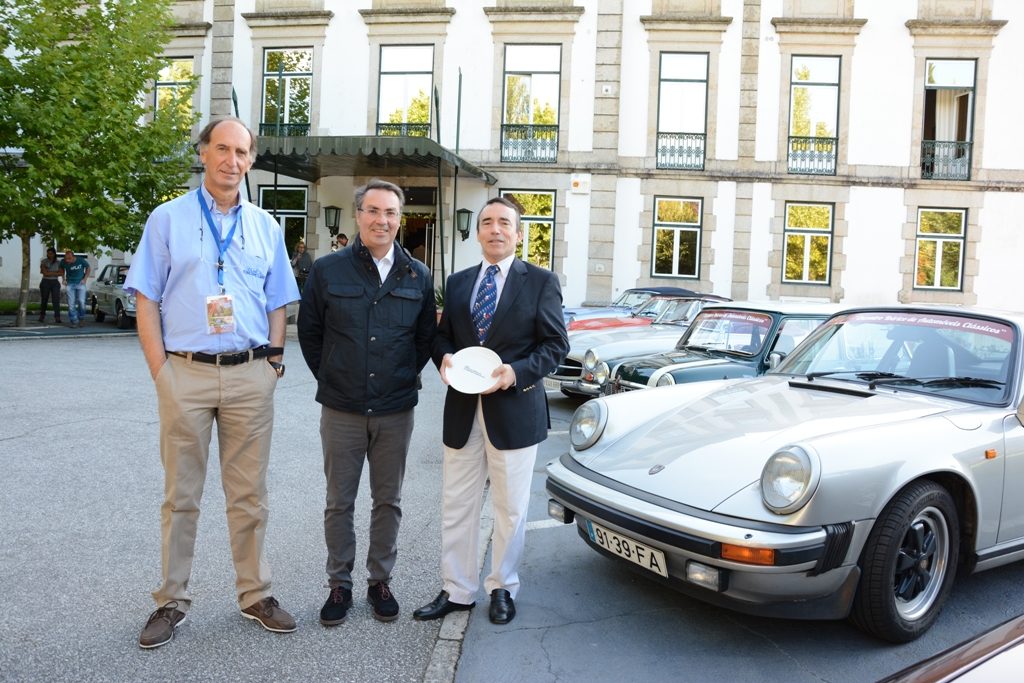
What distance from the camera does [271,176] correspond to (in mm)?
22344

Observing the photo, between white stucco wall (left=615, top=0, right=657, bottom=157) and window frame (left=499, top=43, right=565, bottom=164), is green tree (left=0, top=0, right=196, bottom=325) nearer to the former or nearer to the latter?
window frame (left=499, top=43, right=565, bottom=164)

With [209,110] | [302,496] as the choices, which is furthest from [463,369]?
[209,110]

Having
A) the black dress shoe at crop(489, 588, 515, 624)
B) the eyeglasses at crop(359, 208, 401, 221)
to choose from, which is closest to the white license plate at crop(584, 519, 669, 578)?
the black dress shoe at crop(489, 588, 515, 624)

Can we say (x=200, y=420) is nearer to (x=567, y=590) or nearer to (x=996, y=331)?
(x=567, y=590)

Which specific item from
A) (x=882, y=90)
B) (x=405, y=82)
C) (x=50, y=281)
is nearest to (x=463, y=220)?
(x=405, y=82)

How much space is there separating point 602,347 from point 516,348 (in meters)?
5.10

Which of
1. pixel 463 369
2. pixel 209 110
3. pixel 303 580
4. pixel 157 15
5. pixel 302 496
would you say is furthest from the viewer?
pixel 209 110

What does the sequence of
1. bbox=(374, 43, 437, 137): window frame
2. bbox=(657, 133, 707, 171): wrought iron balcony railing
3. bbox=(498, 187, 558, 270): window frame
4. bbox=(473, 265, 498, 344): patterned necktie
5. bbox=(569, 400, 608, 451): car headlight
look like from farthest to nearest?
bbox=(374, 43, 437, 137): window frame, bbox=(498, 187, 558, 270): window frame, bbox=(657, 133, 707, 171): wrought iron balcony railing, bbox=(569, 400, 608, 451): car headlight, bbox=(473, 265, 498, 344): patterned necktie

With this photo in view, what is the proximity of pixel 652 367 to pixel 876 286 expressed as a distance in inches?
614

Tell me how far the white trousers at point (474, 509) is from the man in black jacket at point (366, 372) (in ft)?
0.82

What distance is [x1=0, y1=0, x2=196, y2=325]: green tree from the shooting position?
620 inches

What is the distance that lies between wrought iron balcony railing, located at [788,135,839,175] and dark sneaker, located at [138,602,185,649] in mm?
20097

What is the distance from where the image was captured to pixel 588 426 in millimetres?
4164

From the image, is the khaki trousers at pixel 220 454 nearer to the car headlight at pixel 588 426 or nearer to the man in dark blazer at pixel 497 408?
the man in dark blazer at pixel 497 408
